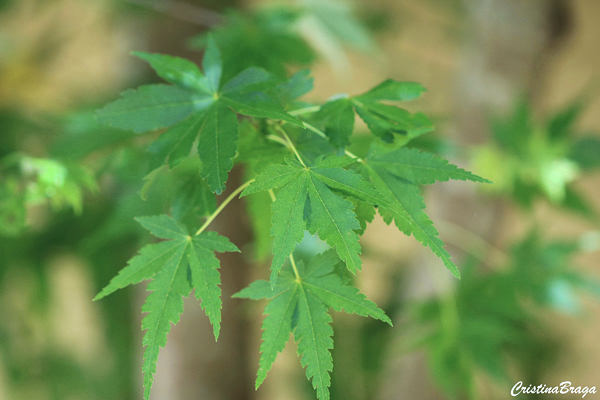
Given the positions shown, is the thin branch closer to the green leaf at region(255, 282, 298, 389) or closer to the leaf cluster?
the leaf cluster

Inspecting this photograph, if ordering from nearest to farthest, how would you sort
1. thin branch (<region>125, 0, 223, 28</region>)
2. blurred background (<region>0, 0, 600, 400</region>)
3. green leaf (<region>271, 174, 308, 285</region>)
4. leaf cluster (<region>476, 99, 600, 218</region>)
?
green leaf (<region>271, 174, 308, 285</region>) < blurred background (<region>0, 0, 600, 400</region>) < leaf cluster (<region>476, 99, 600, 218</region>) < thin branch (<region>125, 0, 223, 28</region>)

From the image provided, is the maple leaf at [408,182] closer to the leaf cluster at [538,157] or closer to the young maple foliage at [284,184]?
the young maple foliage at [284,184]

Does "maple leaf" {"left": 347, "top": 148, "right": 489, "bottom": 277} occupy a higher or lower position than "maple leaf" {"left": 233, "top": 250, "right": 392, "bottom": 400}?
higher

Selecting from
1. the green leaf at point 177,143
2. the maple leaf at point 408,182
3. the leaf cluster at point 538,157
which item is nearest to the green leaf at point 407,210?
the maple leaf at point 408,182

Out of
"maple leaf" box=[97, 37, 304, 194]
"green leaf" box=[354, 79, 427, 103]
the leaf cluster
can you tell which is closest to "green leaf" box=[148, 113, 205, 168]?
"maple leaf" box=[97, 37, 304, 194]

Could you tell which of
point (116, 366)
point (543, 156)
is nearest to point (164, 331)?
point (543, 156)

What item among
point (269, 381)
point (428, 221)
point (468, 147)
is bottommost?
point (269, 381)

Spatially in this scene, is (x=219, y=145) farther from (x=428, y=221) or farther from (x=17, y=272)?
(x=17, y=272)

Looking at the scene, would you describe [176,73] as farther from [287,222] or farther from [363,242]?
[363,242]

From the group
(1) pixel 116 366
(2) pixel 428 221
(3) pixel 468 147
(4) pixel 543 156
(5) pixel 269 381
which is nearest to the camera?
(2) pixel 428 221
